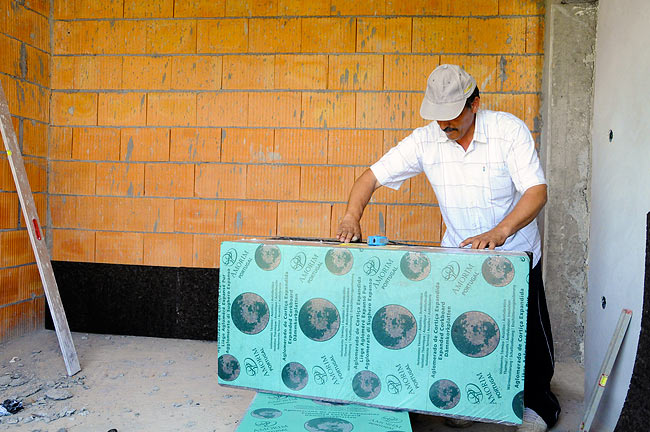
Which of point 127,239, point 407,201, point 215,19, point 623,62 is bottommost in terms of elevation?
point 127,239

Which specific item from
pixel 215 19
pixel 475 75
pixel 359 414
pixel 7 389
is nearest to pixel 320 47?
pixel 215 19

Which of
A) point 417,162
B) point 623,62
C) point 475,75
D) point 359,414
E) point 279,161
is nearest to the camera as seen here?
point 359,414

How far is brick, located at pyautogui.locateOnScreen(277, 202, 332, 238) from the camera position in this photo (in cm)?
305

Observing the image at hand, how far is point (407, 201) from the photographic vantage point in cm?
298

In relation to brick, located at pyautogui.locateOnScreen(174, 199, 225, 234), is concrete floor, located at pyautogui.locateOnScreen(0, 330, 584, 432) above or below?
below

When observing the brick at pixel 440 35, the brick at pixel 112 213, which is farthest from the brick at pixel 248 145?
the brick at pixel 440 35

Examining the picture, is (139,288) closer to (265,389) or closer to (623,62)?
(265,389)

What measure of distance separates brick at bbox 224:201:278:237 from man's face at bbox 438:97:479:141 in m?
1.34

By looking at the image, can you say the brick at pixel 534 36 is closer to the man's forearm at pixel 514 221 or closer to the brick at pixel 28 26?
the man's forearm at pixel 514 221

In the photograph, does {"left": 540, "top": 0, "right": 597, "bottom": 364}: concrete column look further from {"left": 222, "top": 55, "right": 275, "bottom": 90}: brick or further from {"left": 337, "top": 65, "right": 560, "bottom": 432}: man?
{"left": 222, "top": 55, "right": 275, "bottom": 90}: brick

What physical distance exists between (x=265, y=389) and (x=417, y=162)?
3.69 ft

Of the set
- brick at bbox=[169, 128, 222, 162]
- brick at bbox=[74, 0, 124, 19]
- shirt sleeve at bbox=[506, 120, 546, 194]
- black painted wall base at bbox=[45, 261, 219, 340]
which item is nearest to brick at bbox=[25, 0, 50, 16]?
brick at bbox=[74, 0, 124, 19]

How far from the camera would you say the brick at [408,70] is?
293cm

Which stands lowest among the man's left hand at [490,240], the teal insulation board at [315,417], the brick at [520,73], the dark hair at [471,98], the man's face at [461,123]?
the teal insulation board at [315,417]
